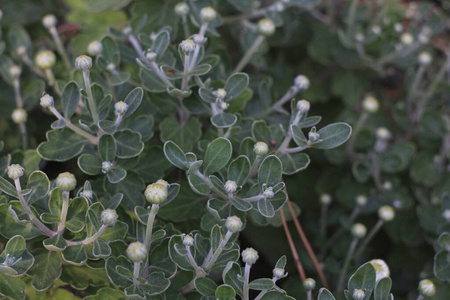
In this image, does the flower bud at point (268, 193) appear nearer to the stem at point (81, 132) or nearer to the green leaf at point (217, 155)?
the green leaf at point (217, 155)

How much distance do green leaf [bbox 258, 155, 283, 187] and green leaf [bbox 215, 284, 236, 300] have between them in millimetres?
276

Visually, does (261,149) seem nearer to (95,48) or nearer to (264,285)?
(264,285)

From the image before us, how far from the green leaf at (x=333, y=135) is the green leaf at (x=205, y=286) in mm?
467

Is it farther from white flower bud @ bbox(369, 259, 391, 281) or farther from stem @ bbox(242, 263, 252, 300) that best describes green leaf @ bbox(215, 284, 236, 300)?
white flower bud @ bbox(369, 259, 391, 281)

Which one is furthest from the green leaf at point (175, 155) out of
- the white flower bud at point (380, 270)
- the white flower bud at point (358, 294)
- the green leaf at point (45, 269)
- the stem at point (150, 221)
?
the white flower bud at point (380, 270)

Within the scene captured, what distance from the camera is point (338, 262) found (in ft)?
5.80

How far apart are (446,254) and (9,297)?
121 centimetres

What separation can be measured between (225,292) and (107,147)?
50 centimetres

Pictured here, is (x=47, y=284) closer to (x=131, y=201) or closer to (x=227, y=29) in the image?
(x=131, y=201)

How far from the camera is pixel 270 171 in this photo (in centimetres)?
124

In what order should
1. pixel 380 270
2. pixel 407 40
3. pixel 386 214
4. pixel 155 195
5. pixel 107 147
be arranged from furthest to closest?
1. pixel 407 40
2. pixel 386 214
3. pixel 380 270
4. pixel 107 147
5. pixel 155 195

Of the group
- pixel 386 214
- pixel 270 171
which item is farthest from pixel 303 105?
pixel 386 214

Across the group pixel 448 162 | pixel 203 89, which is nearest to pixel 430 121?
pixel 448 162

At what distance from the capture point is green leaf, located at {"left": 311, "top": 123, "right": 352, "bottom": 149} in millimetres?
1339
